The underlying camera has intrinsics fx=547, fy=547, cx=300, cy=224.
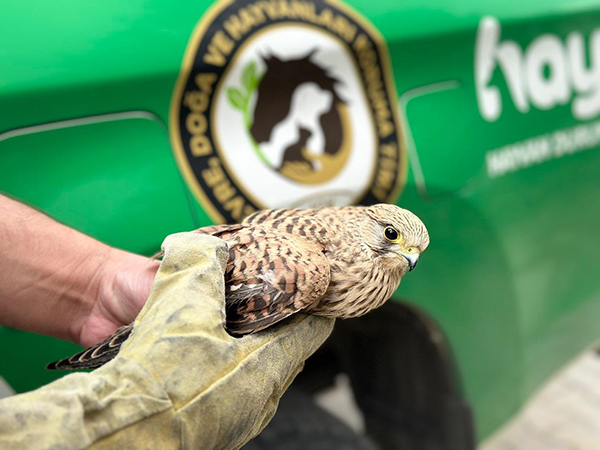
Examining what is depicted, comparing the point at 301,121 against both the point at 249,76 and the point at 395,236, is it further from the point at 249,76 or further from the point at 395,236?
the point at 395,236

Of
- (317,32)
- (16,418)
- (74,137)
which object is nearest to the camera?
(16,418)

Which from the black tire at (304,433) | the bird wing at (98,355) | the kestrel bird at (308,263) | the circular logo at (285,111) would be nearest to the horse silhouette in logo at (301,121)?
the circular logo at (285,111)

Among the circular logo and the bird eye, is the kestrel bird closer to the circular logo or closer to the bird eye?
the bird eye

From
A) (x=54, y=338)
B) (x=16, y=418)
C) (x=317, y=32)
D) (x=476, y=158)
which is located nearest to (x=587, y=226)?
(x=476, y=158)

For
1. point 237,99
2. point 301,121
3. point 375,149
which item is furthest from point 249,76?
point 375,149

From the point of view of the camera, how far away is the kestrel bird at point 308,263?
138 cm

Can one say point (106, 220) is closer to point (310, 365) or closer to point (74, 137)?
point (74, 137)

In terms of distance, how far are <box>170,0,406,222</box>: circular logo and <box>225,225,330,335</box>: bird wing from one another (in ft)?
0.92

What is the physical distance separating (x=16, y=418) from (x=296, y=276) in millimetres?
666

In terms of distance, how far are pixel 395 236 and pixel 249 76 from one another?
68cm

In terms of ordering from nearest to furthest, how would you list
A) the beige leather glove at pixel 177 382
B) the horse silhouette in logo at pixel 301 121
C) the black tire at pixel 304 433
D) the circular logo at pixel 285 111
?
the beige leather glove at pixel 177 382, the circular logo at pixel 285 111, the horse silhouette in logo at pixel 301 121, the black tire at pixel 304 433

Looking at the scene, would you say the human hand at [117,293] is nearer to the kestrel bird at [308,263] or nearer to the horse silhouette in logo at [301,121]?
the kestrel bird at [308,263]

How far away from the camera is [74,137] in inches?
58.2

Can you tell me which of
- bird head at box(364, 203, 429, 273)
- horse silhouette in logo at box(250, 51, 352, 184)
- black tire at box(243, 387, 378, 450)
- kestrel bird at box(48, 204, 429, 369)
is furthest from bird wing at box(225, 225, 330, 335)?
black tire at box(243, 387, 378, 450)
